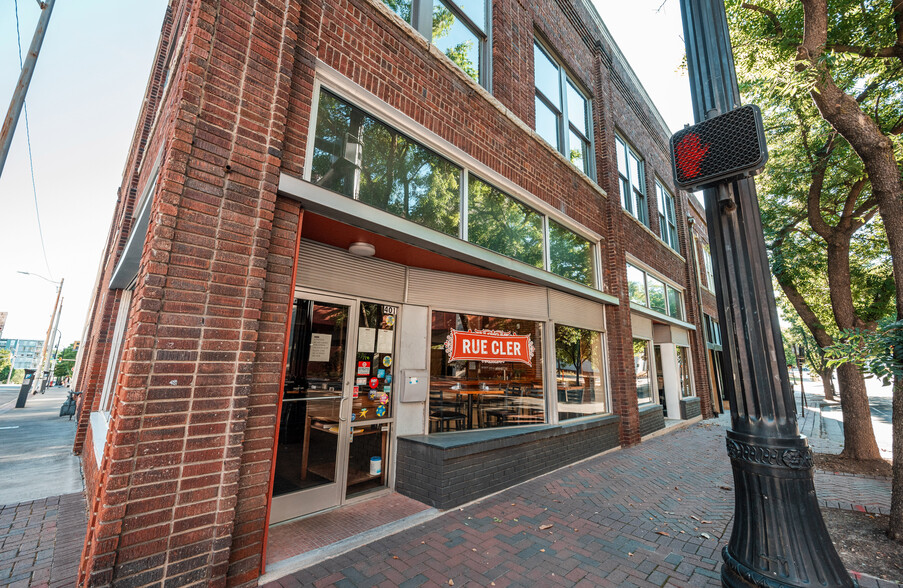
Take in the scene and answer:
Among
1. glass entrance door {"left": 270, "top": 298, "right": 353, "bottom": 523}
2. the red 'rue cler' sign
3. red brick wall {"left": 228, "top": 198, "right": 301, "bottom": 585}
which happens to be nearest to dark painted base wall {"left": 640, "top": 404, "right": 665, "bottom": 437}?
the red 'rue cler' sign

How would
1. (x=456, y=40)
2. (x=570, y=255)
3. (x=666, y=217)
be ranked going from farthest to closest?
(x=666, y=217), (x=570, y=255), (x=456, y=40)

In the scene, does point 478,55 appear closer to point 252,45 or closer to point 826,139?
point 252,45

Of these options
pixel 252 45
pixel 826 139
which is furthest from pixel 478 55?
pixel 826 139

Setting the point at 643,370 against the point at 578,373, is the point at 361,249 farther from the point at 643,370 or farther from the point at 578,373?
the point at 643,370

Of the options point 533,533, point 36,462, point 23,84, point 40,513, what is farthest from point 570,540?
point 23,84

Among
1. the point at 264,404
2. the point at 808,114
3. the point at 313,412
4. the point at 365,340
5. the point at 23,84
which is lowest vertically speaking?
the point at 313,412

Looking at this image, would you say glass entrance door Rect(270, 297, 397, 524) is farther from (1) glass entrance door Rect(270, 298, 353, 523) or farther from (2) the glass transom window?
(2) the glass transom window

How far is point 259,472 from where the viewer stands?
295 cm

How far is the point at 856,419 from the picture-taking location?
22.7 ft

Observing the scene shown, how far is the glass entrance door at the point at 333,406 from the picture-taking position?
412 centimetres

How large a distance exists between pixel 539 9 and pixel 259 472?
9650 millimetres

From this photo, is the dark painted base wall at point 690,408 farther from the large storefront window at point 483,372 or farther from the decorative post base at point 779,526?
the decorative post base at point 779,526

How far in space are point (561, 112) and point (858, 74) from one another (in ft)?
16.3

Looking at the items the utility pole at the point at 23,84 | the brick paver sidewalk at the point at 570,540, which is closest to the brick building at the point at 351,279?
the brick paver sidewalk at the point at 570,540
